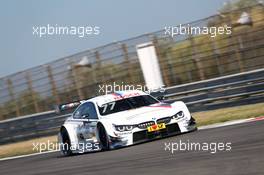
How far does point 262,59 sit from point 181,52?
2.74 m

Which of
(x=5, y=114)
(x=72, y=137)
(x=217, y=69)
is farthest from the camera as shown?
(x=5, y=114)

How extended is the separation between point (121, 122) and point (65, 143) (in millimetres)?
2390

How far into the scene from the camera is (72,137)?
16.5m

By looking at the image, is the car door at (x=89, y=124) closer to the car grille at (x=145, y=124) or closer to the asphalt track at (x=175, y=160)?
the asphalt track at (x=175, y=160)

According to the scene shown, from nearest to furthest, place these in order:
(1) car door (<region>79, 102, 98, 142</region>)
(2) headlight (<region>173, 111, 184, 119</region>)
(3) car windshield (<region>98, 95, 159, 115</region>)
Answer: (2) headlight (<region>173, 111, 184, 119</region>)
(1) car door (<region>79, 102, 98, 142</region>)
(3) car windshield (<region>98, 95, 159, 115</region>)

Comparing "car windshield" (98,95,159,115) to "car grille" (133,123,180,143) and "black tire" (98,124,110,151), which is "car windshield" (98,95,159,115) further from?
"car grille" (133,123,180,143)

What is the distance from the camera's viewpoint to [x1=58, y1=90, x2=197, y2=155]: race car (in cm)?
1486

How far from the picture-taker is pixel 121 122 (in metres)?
14.9

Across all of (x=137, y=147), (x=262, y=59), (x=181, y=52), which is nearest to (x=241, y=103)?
(x=262, y=59)

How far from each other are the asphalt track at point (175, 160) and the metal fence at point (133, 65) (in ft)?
19.7

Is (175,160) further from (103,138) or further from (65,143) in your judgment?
(65,143)

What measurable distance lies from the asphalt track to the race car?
28 cm

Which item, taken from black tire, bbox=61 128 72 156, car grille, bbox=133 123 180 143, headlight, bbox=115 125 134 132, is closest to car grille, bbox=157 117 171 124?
car grille, bbox=133 123 180 143

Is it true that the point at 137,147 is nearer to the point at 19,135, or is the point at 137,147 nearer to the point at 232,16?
the point at 232,16
